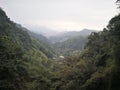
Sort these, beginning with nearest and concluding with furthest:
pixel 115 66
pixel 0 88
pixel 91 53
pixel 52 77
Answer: pixel 115 66
pixel 0 88
pixel 52 77
pixel 91 53

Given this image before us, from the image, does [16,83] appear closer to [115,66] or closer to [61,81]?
[61,81]

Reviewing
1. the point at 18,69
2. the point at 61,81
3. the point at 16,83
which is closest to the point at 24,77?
the point at 18,69

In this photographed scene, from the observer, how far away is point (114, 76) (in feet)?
86.1

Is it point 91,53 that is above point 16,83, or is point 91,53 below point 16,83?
above

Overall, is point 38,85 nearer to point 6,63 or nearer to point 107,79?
point 6,63

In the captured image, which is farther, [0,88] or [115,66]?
[0,88]

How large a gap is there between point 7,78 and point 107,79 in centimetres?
1562

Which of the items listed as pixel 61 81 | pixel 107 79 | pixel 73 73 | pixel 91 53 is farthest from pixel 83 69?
pixel 91 53

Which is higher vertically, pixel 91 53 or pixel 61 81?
pixel 91 53

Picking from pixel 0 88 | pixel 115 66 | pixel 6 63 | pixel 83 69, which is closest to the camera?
pixel 115 66

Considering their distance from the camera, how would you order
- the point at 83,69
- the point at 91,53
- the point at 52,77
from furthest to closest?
the point at 91,53 → the point at 52,77 → the point at 83,69

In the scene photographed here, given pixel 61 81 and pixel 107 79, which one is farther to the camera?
pixel 61 81

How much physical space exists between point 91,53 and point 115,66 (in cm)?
1692

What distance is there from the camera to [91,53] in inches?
1682
